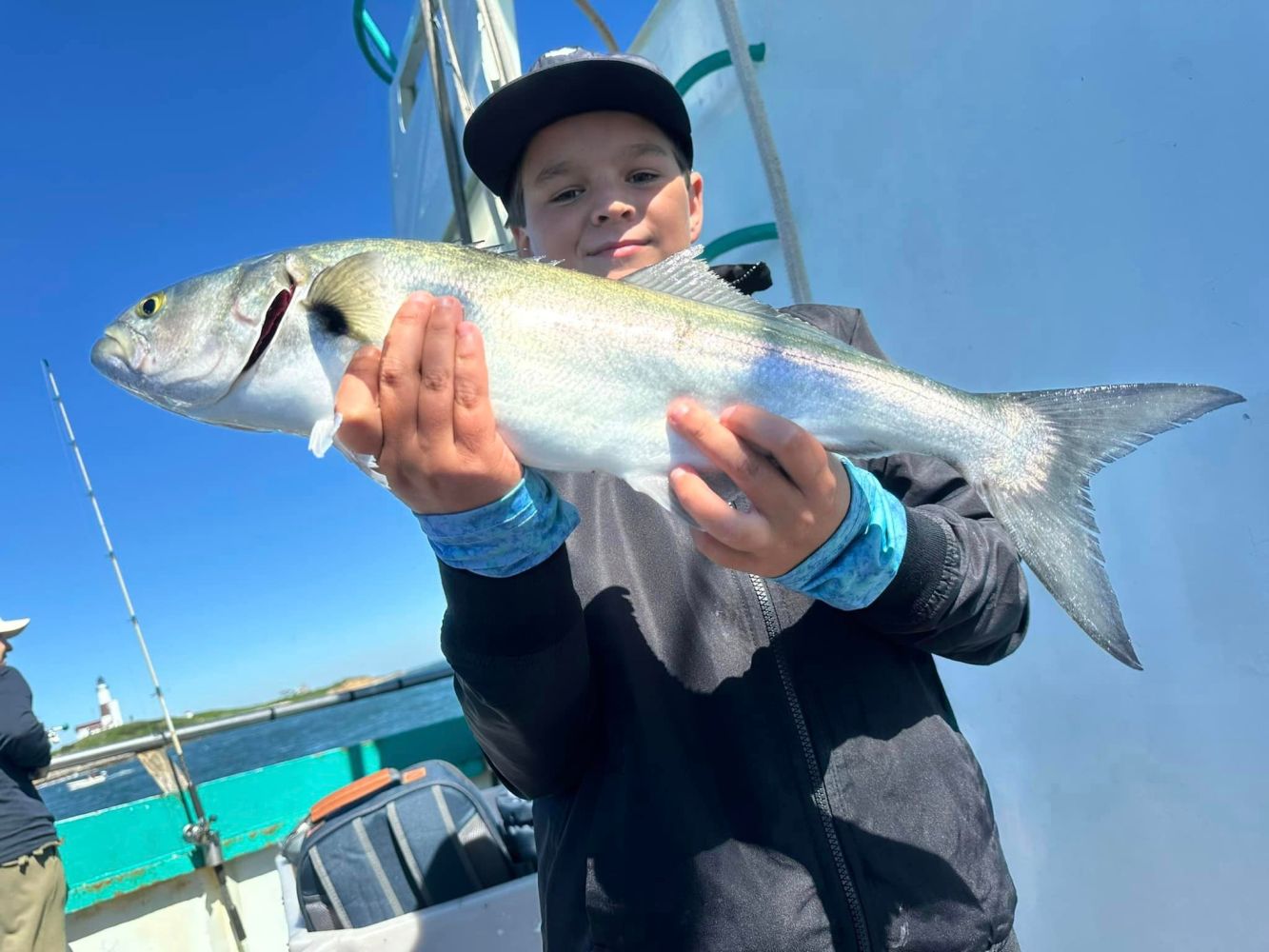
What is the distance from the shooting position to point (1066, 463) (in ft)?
5.83

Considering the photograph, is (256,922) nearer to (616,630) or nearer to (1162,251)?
(616,630)

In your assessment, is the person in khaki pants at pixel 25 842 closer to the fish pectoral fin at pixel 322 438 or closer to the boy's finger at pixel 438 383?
the fish pectoral fin at pixel 322 438

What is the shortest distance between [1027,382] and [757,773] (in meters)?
1.86

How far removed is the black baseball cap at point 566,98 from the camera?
2.24 m

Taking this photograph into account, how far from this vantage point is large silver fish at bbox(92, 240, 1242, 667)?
5.59 ft

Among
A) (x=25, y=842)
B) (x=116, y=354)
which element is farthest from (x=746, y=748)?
(x=25, y=842)

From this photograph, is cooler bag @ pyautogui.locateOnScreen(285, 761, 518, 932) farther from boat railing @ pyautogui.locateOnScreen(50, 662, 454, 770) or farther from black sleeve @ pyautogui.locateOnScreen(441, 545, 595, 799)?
boat railing @ pyautogui.locateOnScreen(50, 662, 454, 770)

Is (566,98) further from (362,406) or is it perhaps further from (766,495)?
(766,495)

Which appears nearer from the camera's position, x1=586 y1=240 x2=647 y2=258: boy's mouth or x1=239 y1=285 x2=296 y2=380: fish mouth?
x1=239 y1=285 x2=296 y2=380: fish mouth

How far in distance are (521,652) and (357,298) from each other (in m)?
0.89

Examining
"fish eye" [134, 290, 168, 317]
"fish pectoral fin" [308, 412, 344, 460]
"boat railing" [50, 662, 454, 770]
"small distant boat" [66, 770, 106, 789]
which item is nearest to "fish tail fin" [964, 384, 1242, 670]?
"fish pectoral fin" [308, 412, 344, 460]

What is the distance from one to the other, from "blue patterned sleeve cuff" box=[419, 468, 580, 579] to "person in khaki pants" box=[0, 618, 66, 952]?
4.73 metres

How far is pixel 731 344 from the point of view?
1811mm

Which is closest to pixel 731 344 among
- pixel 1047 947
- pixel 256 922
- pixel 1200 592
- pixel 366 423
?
pixel 366 423
